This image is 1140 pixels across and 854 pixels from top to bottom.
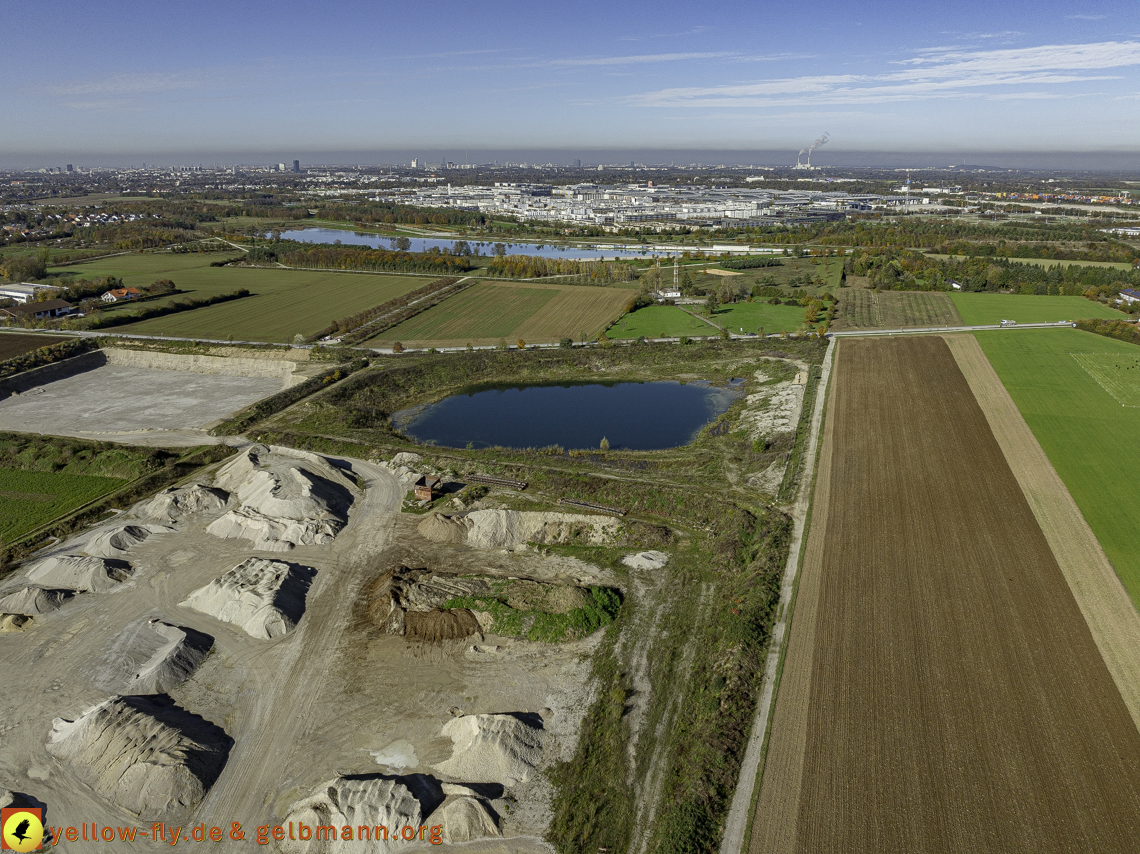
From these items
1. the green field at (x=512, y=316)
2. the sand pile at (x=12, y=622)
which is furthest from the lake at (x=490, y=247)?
the sand pile at (x=12, y=622)

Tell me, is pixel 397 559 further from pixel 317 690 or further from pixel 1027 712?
pixel 1027 712

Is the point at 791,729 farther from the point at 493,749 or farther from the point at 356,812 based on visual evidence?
the point at 356,812

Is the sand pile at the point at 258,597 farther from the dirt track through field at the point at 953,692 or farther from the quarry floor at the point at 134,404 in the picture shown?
the quarry floor at the point at 134,404

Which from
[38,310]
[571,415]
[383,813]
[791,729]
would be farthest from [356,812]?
[38,310]

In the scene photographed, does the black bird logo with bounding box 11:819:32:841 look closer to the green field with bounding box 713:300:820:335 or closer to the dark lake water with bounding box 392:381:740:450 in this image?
the dark lake water with bounding box 392:381:740:450

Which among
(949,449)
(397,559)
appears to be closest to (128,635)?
(397,559)

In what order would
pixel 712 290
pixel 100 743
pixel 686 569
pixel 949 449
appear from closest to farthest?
1. pixel 100 743
2. pixel 686 569
3. pixel 949 449
4. pixel 712 290
